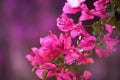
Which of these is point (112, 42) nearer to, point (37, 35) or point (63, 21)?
point (63, 21)

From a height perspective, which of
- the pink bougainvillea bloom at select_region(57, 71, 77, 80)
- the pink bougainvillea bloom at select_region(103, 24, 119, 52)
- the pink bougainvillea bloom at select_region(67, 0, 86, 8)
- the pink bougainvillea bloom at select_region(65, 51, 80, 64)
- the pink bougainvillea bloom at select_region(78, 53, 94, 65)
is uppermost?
the pink bougainvillea bloom at select_region(67, 0, 86, 8)

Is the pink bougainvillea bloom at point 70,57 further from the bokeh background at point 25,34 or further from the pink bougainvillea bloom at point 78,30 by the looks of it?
Result: the bokeh background at point 25,34

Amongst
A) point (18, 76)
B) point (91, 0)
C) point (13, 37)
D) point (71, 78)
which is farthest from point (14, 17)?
point (71, 78)

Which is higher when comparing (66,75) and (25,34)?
(25,34)

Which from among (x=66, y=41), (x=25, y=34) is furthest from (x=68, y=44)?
(x=25, y=34)

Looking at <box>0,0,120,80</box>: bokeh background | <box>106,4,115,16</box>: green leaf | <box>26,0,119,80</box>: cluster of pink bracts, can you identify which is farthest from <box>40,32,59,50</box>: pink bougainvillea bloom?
<box>0,0,120,80</box>: bokeh background

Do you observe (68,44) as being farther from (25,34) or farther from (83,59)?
(25,34)

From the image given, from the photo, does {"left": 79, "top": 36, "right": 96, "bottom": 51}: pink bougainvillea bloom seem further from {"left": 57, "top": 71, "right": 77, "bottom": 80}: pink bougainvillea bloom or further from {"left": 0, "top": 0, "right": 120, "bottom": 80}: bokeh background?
{"left": 0, "top": 0, "right": 120, "bottom": 80}: bokeh background

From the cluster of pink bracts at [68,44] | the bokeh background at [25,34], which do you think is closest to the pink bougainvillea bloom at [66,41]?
the cluster of pink bracts at [68,44]

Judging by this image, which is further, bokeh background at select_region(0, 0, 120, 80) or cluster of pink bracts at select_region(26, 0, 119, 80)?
bokeh background at select_region(0, 0, 120, 80)
